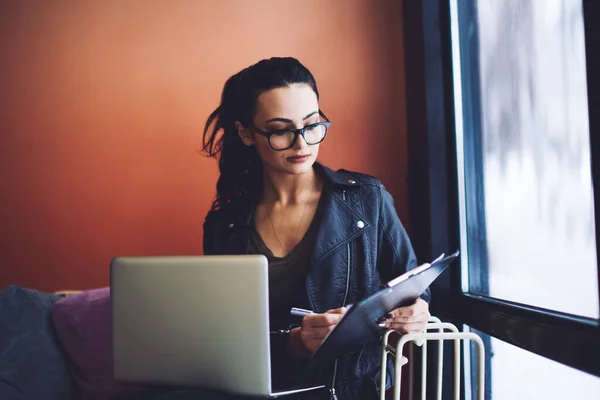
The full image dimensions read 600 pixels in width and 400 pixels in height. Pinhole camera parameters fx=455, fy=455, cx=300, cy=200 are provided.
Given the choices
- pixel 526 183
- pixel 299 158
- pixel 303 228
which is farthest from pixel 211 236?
pixel 526 183

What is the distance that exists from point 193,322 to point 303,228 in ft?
2.16

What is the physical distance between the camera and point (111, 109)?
1984 mm

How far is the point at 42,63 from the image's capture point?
1987 millimetres

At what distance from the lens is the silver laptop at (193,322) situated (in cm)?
86

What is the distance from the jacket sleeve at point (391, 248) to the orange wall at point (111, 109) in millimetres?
577

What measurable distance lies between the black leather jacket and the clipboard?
0.98 feet

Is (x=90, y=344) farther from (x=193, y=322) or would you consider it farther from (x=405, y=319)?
(x=405, y=319)

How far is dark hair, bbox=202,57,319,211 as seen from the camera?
4.65ft

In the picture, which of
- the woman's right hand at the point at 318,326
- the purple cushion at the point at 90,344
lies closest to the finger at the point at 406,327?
the woman's right hand at the point at 318,326

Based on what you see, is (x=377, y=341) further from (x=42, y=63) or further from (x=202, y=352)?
(x=42, y=63)

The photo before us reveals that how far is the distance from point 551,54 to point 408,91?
73cm

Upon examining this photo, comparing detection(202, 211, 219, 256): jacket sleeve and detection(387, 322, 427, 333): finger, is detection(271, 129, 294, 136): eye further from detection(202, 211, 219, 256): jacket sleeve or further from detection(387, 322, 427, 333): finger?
detection(387, 322, 427, 333): finger

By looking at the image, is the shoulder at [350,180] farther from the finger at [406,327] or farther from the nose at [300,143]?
the finger at [406,327]

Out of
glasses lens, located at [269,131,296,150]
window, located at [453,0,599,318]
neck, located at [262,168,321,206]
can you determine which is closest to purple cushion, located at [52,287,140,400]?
neck, located at [262,168,321,206]
